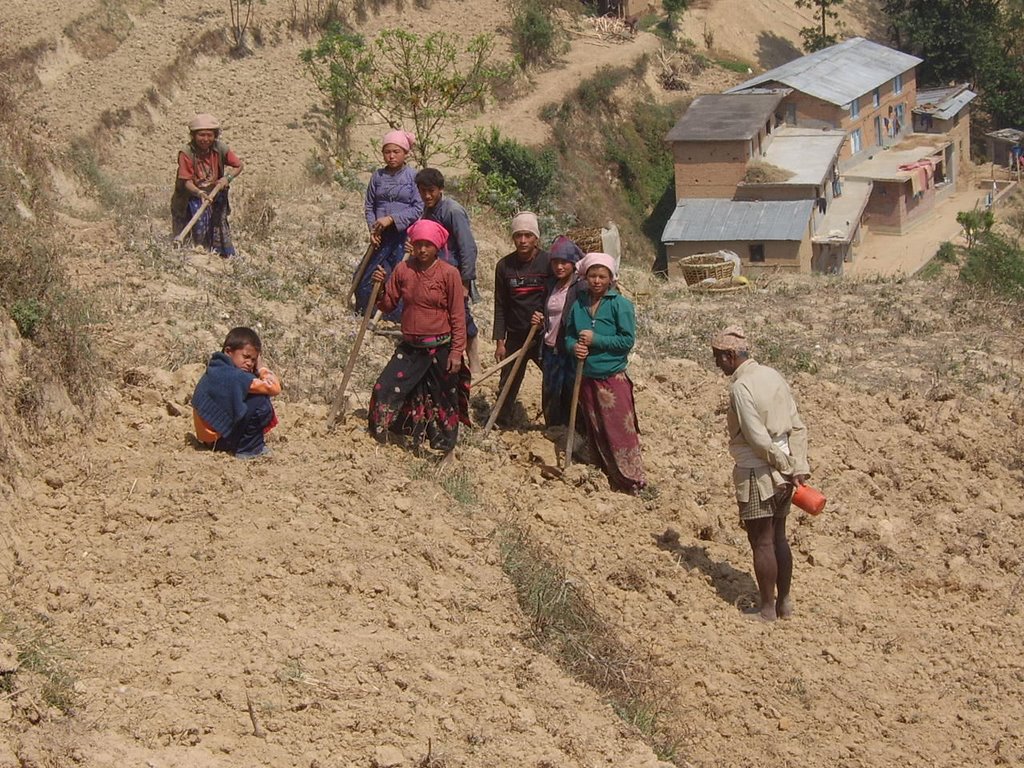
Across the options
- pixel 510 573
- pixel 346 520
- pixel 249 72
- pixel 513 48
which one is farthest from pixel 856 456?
pixel 513 48

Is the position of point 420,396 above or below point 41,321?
below

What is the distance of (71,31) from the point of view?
2155 cm

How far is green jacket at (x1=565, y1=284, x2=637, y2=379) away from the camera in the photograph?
21.0ft

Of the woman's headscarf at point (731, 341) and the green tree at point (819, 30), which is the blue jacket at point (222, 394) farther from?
the green tree at point (819, 30)

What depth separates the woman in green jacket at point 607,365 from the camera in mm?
6379

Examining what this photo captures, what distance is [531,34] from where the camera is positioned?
3047 cm

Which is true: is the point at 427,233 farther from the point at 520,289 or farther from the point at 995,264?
the point at 995,264

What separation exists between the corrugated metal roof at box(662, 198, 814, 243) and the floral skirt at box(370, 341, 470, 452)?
20.7 m

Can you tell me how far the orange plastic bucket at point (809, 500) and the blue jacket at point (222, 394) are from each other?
253 centimetres

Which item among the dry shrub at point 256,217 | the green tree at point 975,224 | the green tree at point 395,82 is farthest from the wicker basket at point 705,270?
the green tree at point 975,224

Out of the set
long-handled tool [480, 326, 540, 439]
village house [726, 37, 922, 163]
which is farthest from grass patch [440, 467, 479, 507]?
village house [726, 37, 922, 163]


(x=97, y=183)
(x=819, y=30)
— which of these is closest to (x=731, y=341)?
(x=97, y=183)

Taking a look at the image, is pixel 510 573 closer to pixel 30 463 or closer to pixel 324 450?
pixel 324 450

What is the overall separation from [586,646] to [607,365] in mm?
1797
